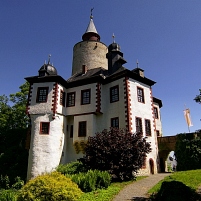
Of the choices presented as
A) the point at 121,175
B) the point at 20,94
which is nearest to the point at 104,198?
the point at 121,175

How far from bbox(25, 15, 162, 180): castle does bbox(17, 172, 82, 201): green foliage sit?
11713mm

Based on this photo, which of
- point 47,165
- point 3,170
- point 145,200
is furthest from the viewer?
point 3,170

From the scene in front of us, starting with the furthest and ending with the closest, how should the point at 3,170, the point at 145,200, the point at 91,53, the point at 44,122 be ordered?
1. the point at 91,53
2. the point at 3,170
3. the point at 44,122
4. the point at 145,200

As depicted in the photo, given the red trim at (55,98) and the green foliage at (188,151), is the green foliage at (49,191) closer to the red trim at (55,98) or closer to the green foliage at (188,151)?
the red trim at (55,98)

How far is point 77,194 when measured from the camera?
9297 mm

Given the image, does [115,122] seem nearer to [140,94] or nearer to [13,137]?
[140,94]

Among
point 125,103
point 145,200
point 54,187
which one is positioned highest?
point 125,103

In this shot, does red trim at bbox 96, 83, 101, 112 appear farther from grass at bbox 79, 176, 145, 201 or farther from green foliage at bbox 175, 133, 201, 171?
grass at bbox 79, 176, 145, 201

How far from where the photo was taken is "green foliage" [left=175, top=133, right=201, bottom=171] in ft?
63.0

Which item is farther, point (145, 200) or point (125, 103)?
point (125, 103)

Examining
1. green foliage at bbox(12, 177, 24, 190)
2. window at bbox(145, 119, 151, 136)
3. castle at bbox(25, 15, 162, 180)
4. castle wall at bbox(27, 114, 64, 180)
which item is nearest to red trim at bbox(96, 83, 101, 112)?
castle at bbox(25, 15, 162, 180)

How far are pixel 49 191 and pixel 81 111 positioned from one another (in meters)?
14.5

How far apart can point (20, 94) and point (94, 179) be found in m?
25.5

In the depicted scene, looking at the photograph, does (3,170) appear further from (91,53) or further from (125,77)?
(91,53)
